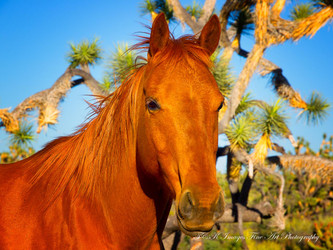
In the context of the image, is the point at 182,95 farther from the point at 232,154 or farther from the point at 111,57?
the point at 111,57

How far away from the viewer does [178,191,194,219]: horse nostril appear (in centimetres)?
136

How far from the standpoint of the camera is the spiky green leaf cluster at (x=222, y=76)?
8453mm

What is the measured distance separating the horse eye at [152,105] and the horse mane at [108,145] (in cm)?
18

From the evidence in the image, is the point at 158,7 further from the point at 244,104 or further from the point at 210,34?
the point at 210,34

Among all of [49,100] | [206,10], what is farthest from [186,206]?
[206,10]

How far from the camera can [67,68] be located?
11.6 m

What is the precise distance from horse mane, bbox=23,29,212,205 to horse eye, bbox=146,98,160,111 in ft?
0.60

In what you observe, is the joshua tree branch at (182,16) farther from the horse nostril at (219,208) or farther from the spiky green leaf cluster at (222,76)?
the horse nostril at (219,208)

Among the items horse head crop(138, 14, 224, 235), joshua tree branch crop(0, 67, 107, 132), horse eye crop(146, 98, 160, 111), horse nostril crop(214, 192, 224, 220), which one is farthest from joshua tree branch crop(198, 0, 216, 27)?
horse nostril crop(214, 192, 224, 220)

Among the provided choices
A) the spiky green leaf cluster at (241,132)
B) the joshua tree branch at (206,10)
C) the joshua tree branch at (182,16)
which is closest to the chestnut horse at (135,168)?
the spiky green leaf cluster at (241,132)

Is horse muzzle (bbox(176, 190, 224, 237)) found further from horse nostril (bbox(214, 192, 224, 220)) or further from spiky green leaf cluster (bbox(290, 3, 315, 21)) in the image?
spiky green leaf cluster (bbox(290, 3, 315, 21))

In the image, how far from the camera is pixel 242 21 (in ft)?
35.1

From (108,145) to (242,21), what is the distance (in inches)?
399

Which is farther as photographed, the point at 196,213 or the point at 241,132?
the point at 241,132
